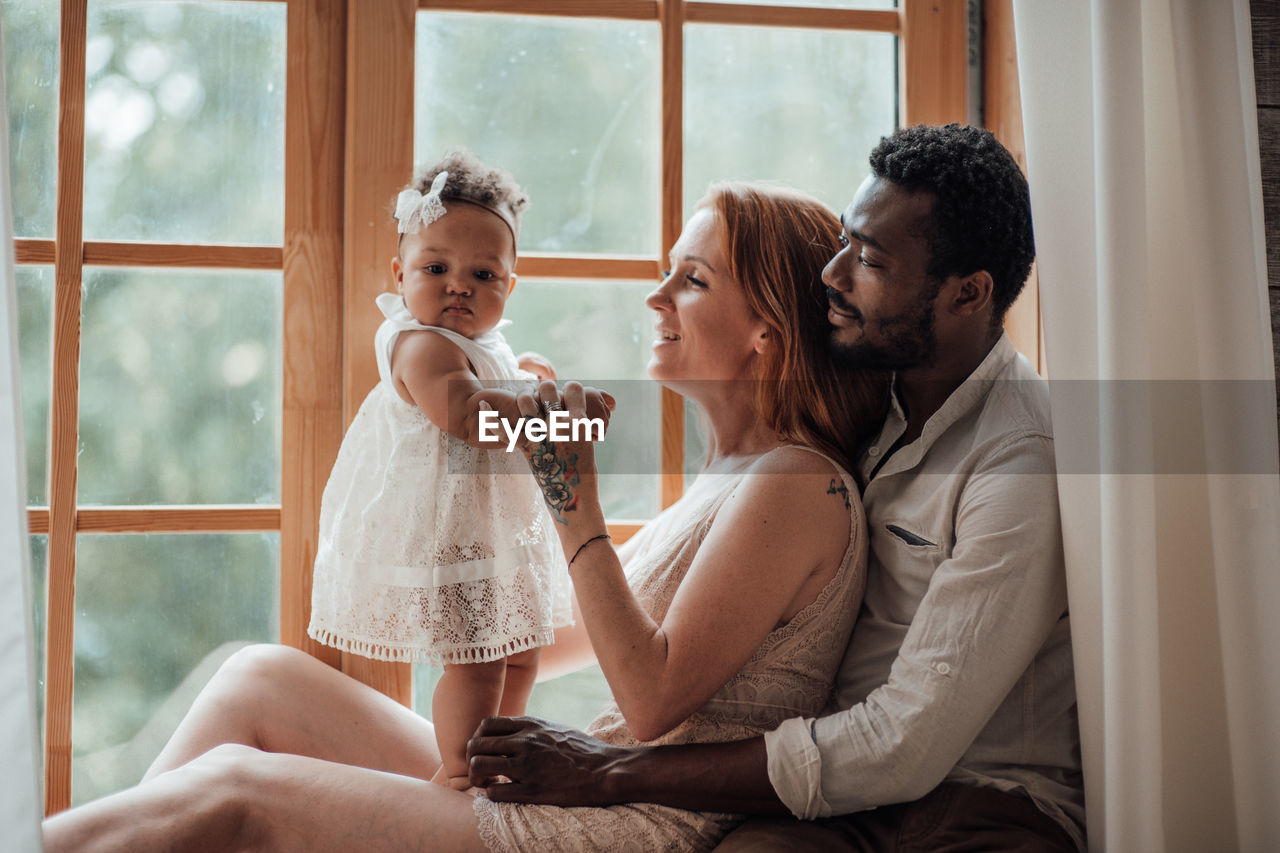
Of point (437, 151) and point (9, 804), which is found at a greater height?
point (437, 151)

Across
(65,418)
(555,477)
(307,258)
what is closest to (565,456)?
(555,477)

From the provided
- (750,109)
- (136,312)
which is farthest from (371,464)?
(750,109)

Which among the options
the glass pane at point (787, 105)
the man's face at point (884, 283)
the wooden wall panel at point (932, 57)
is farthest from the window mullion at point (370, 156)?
the wooden wall panel at point (932, 57)

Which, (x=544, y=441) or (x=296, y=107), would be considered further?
(x=296, y=107)

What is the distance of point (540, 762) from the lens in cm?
115

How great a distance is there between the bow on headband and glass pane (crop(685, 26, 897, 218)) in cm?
48

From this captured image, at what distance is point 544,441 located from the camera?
4.00ft

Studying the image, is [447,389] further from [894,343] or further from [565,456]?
[894,343]

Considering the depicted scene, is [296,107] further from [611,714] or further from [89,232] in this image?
[611,714]

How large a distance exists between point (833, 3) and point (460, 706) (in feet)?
4.32

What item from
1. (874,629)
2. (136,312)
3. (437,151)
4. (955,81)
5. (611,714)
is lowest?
(611,714)

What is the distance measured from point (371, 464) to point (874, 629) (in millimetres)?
761

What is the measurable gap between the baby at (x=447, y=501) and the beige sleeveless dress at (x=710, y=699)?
165mm

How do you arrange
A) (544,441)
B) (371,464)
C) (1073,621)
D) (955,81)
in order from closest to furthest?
(1073,621)
(544,441)
(371,464)
(955,81)
